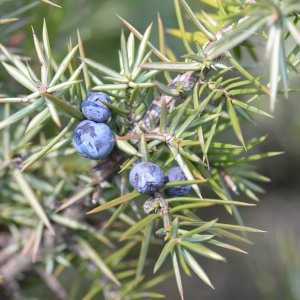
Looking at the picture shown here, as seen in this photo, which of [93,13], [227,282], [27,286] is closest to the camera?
[27,286]

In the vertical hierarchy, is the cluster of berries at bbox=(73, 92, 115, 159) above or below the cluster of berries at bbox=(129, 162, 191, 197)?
above

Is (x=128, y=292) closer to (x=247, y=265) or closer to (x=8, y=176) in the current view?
(x=8, y=176)

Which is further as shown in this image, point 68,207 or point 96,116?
point 68,207

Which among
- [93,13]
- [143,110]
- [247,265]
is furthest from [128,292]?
[93,13]
